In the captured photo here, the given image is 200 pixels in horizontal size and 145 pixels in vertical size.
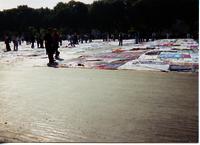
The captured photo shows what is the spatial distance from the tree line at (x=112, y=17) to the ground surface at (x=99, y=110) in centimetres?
5714

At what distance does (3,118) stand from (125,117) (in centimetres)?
252

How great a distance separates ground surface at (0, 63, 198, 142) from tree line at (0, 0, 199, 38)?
5714cm

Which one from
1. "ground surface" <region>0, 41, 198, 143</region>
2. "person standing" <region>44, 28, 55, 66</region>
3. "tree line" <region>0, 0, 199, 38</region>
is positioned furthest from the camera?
"tree line" <region>0, 0, 199, 38</region>

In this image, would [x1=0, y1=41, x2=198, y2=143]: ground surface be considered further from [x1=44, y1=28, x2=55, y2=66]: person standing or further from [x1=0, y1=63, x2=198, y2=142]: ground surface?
[x1=44, y1=28, x2=55, y2=66]: person standing

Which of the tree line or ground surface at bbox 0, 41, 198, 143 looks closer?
ground surface at bbox 0, 41, 198, 143

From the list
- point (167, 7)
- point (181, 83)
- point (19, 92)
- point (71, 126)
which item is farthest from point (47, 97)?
point (167, 7)

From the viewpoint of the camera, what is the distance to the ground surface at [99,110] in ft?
23.8

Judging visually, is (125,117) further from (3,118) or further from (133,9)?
(133,9)

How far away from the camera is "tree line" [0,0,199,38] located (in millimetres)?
85312

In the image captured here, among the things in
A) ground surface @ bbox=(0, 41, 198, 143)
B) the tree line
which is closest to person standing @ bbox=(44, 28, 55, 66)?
ground surface @ bbox=(0, 41, 198, 143)

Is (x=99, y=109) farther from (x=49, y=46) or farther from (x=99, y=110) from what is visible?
(x=49, y=46)

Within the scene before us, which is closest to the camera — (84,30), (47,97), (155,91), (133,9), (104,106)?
(104,106)

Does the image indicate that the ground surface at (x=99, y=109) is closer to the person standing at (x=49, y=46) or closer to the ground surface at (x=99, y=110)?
the ground surface at (x=99, y=110)

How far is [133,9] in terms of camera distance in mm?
92875
